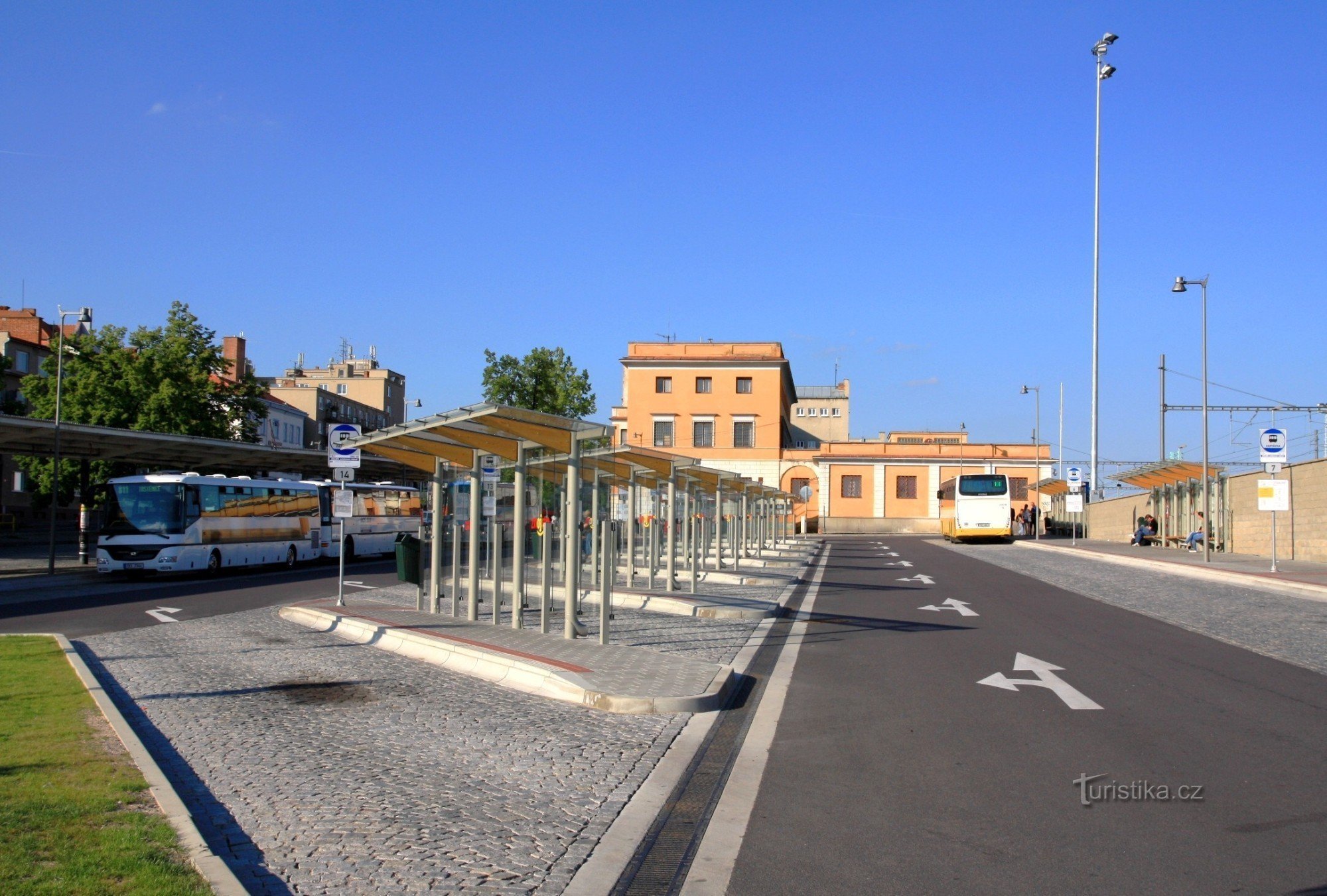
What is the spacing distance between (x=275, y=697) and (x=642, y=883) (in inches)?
224

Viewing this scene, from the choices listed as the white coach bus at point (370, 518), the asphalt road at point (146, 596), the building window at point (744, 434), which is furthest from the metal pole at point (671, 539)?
the building window at point (744, 434)

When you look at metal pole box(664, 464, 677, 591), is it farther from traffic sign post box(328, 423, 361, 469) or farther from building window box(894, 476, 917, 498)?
building window box(894, 476, 917, 498)

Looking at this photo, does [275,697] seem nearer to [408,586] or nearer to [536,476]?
[536,476]

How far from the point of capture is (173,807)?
18.4 ft

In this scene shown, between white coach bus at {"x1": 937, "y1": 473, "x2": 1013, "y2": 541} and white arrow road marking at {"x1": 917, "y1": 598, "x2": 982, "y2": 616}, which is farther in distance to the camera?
white coach bus at {"x1": 937, "y1": 473, "x2": 1013, "y2": 541}

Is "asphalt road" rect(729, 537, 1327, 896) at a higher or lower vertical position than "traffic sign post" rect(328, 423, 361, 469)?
lower

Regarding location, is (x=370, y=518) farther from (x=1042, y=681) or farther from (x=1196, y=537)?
(x=1042, y=681)

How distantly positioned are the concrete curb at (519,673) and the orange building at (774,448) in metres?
63.2

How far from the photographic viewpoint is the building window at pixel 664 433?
79500 millimetres

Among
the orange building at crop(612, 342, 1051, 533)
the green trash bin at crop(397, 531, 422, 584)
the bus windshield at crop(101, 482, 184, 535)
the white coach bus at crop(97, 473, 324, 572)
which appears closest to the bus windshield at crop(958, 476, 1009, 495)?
the orange building at crop(612, 342, 1051, 533)

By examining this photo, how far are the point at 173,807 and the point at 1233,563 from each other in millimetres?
31774

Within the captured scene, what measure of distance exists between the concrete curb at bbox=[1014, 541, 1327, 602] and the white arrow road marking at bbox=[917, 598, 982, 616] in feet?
22.8

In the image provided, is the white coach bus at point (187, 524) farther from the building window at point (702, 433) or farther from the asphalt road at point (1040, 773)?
the building window at point (702, 433)

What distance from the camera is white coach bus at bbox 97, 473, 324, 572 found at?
2738 centimetres
